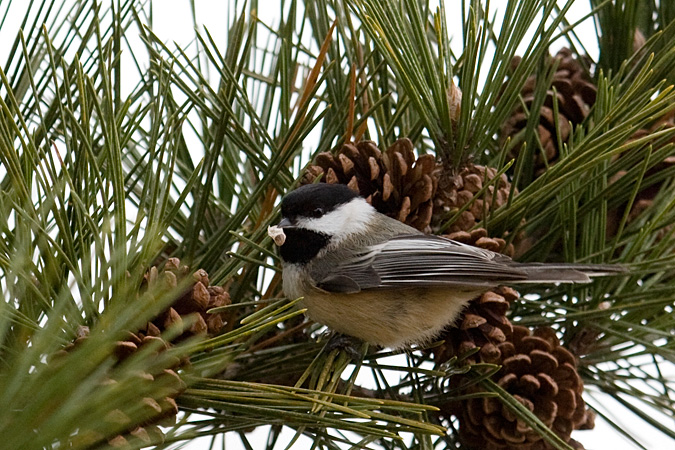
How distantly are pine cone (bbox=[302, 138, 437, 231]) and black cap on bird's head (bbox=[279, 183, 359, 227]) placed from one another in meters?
0.01

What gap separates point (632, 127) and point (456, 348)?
0.33 m

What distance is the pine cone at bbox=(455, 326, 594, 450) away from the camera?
80 centimetres

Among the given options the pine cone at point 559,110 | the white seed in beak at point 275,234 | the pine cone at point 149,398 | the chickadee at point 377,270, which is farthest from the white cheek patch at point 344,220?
the pine cone at point 149,398

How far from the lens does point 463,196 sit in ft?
2.86

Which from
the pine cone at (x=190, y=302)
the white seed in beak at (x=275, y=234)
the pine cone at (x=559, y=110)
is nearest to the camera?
the pine cone at (x=190, y=302)

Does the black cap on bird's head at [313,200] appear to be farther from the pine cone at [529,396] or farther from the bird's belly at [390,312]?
the pine cone at [529,396]

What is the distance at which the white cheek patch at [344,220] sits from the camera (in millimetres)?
952

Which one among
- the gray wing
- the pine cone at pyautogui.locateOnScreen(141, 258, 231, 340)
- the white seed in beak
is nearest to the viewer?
the pine cone at pyautogui.locateOnScreen(141, 258, 231, 340)

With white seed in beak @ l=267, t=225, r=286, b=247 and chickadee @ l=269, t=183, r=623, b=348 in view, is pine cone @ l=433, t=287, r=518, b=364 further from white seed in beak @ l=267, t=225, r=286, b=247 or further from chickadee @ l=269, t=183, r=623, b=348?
white seed in beak @ l=267, t=225, r=286, b=247

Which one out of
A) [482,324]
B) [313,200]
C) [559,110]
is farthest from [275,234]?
[559,110]

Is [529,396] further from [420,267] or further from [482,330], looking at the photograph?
[420,267]

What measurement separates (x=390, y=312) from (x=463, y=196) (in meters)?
0.22

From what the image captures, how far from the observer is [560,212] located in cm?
86

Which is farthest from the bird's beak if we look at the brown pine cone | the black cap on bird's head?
the brown pine cone
